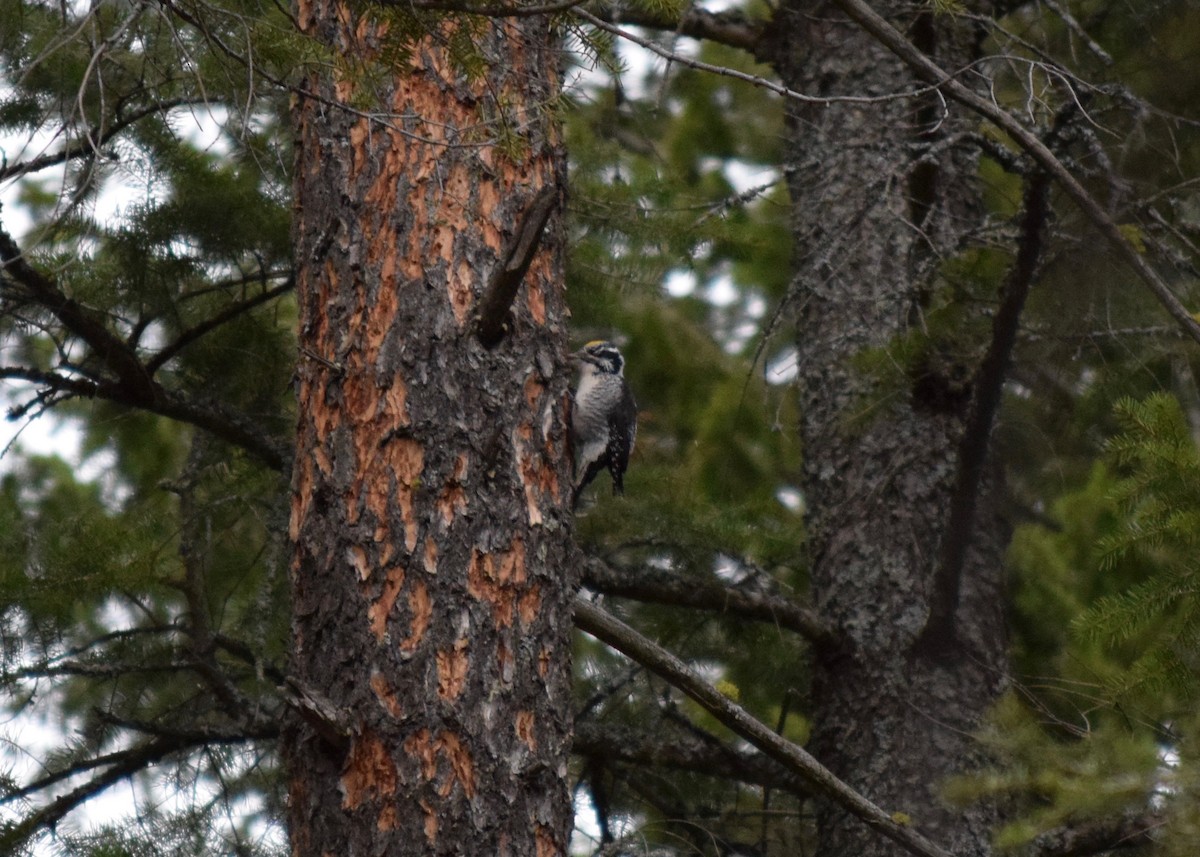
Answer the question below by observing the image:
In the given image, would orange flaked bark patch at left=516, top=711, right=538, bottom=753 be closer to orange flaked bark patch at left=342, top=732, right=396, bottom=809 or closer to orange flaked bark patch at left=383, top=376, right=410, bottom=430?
orange flaked bark patch at left=342, top=732, right=396, bottom=809

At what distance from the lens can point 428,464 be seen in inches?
117

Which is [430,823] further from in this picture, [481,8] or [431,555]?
[481,8]

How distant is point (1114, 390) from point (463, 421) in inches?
114

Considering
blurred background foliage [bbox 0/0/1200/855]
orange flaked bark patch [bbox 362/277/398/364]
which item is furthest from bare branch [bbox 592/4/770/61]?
orange flaked bark patch [bbox 362/277/398/364]

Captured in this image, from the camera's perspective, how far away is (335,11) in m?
3.42

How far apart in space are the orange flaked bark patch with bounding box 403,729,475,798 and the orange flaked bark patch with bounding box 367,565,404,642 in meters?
0.22

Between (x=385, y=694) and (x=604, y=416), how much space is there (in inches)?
90.3

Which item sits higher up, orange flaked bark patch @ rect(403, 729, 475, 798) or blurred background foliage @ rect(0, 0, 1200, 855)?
blurred background foliage @ rect(0, 0, 1200, 855)

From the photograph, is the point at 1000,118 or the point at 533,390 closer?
the point at 1000,118

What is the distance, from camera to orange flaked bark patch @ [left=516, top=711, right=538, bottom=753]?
2.86 meters

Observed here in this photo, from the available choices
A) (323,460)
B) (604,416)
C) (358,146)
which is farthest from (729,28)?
(323,460)

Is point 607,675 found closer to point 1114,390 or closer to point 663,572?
point 663,572

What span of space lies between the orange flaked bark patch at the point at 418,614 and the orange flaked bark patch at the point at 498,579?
3.6 inches

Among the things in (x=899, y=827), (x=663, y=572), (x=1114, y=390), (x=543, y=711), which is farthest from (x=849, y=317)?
(x=543, y=711)
